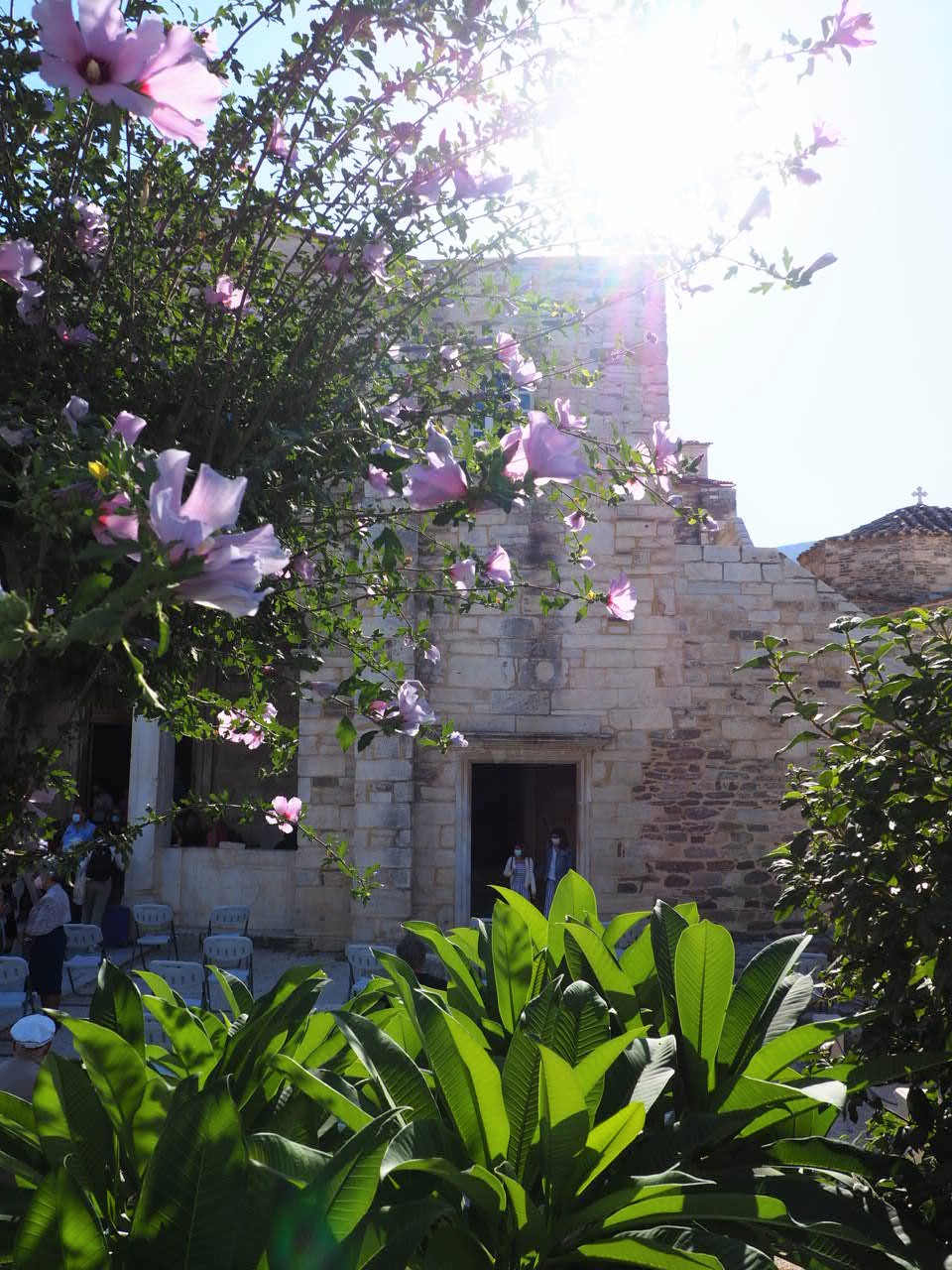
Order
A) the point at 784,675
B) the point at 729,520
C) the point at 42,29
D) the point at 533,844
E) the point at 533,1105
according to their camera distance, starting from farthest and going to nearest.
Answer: the point at 533,844, the point at 729,520, the point at 784,675, the point at 533,1105, the point at 42,29

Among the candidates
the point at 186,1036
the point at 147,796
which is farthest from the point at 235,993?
the point at 147,796

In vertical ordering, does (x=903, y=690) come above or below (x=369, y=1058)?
above

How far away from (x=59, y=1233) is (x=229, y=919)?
8.73 metres

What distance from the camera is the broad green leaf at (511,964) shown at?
2.19 meters

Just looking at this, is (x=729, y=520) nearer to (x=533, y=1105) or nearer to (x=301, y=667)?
(x=301, y=667)

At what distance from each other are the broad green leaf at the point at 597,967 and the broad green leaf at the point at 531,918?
274 millimetres

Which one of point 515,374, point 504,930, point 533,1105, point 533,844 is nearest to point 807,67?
point 515,374

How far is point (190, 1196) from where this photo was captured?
1.29 meters

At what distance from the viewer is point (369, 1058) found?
1.79 meters

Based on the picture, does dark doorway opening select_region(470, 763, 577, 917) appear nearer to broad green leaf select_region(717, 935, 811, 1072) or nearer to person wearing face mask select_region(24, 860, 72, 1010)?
person wearing face mask select_region(24, 860, 72, 1010)

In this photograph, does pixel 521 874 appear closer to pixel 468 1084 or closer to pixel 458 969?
pixel 458 969

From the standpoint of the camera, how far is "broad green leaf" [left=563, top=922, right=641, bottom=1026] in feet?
7.02

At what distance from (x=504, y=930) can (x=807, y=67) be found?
2.15m

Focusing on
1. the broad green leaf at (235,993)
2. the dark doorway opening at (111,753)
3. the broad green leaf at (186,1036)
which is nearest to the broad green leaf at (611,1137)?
the broad green leaf at (186,1036)
